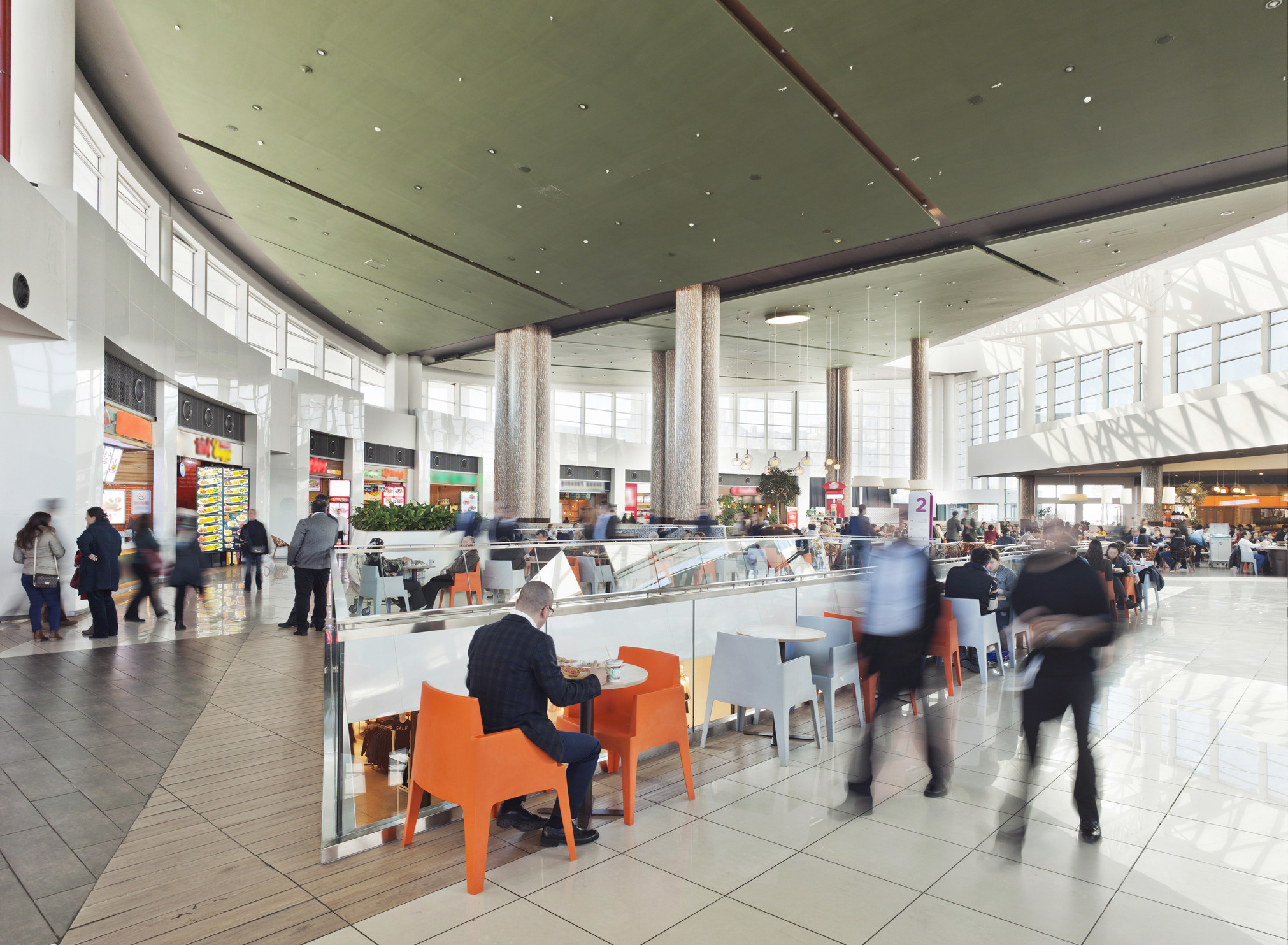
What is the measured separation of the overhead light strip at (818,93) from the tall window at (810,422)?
2305cm

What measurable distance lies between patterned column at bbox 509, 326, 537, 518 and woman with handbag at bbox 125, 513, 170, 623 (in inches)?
364

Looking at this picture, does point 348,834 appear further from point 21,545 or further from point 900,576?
point 21,545

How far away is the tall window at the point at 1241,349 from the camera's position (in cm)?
1791

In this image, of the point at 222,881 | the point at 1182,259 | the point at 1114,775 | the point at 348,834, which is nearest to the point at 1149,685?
the point at 1114,775

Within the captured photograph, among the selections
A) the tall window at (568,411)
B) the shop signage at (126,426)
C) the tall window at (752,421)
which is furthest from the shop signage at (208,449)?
the tall window at (752,421)

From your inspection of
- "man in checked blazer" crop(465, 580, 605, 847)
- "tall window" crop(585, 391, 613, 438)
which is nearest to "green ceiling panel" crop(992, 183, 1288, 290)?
→ "man in checked blazer" crop(465, 580, 605, 847)

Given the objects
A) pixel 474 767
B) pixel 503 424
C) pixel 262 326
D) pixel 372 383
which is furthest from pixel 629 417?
pixel 474 767

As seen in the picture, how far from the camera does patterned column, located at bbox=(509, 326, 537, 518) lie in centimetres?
1762

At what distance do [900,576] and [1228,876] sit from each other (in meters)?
1.77

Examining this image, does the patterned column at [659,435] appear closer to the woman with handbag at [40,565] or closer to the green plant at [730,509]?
the green plant at [730,509]

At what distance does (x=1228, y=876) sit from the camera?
303cm

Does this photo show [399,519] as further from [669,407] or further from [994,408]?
[994,408]

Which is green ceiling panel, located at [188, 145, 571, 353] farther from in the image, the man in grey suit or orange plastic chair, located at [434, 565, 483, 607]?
orange plastic chair, located at [434, 565, 483, 607]

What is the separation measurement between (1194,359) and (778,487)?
1253cm
